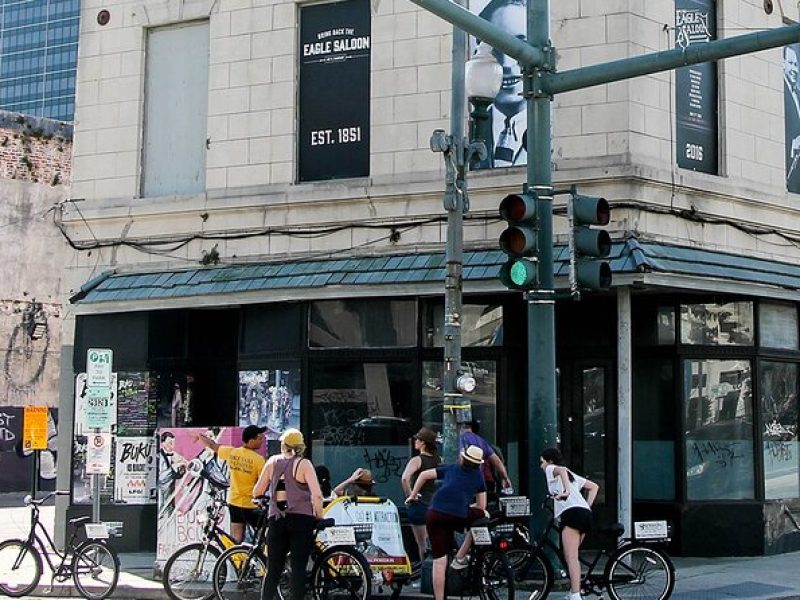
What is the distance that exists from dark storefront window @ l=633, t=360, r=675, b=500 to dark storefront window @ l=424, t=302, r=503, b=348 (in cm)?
190

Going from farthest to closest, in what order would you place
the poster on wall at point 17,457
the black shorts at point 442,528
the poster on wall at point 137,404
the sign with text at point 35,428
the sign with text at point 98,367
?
the poster on wall at point 17,457
the sign with text at point 35,428
the poster on wall at point 137,404
the sign with text at point 98,367
the black shorts at point 442,528

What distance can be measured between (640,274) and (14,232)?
19416 mm

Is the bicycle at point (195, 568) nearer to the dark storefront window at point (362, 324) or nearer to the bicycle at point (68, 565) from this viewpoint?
the bicycle at point (68, 565)

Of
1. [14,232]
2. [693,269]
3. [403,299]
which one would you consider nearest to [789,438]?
[693,269]

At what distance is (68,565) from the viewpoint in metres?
13.4

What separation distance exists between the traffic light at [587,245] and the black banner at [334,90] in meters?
4.89

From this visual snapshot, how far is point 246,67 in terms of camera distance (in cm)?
1730

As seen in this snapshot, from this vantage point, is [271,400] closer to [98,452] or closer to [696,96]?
[98,452]

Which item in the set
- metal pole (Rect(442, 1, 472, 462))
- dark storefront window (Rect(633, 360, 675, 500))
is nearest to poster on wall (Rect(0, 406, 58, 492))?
dark storefront window (Rect(633, 360, 675, 500))

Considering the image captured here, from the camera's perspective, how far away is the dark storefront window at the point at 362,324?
15883 mm

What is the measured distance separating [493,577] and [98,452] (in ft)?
17.6

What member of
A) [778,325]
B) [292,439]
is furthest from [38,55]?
[292,439]

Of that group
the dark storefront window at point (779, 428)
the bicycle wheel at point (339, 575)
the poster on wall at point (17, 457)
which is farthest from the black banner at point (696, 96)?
the poster on wall at point (17, 457)

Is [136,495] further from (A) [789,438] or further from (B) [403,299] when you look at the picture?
(A) [789,438]
